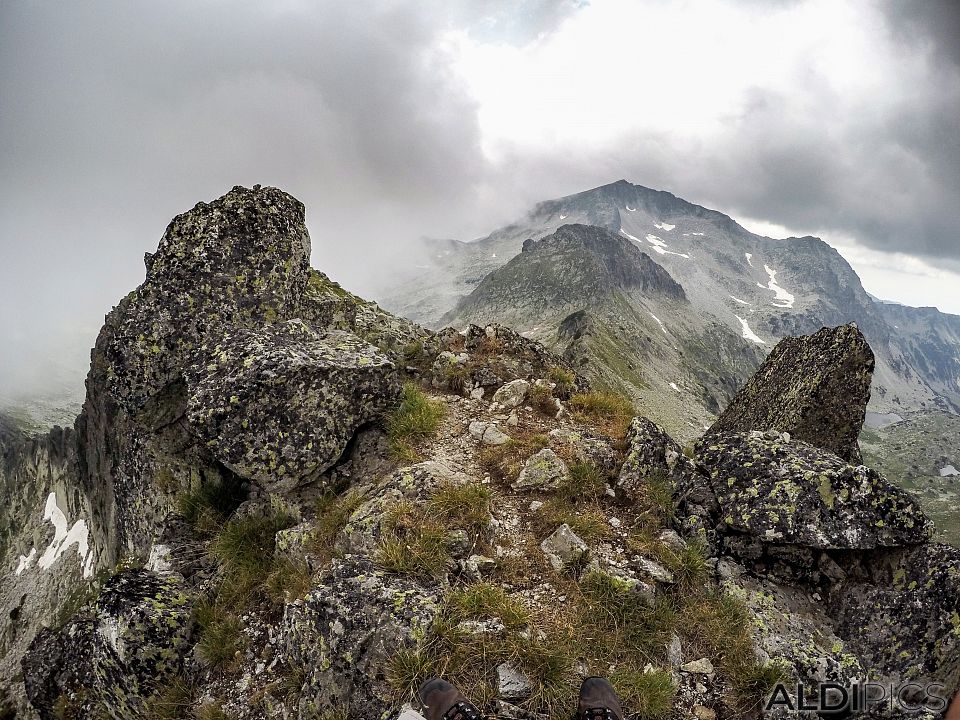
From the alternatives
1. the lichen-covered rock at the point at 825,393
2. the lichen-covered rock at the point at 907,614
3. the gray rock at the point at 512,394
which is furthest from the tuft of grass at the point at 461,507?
the lichen-covered rock at the point at 825,393

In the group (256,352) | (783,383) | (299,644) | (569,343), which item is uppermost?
(569,343)

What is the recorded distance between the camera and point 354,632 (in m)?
6.45

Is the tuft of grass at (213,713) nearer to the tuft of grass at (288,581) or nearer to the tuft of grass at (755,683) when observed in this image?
the tuft of grass at (288,581)

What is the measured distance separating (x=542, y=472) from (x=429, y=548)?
115 inches

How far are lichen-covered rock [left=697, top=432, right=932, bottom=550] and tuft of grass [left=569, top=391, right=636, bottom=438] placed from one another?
95.8 inches

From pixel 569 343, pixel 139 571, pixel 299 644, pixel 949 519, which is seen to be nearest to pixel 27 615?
pixel 139 571

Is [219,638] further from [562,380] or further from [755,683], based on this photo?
[562,380]

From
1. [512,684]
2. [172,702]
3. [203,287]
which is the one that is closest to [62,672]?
[172,702]

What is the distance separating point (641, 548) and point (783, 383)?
11300mm

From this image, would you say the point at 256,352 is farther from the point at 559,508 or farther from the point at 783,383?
the point at 783,383

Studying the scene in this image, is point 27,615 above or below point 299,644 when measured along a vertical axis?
below

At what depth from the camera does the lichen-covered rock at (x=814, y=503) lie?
822cm

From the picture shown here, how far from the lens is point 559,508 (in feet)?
28.3

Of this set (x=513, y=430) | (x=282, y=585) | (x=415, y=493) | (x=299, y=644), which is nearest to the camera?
(x=299, y=644)
